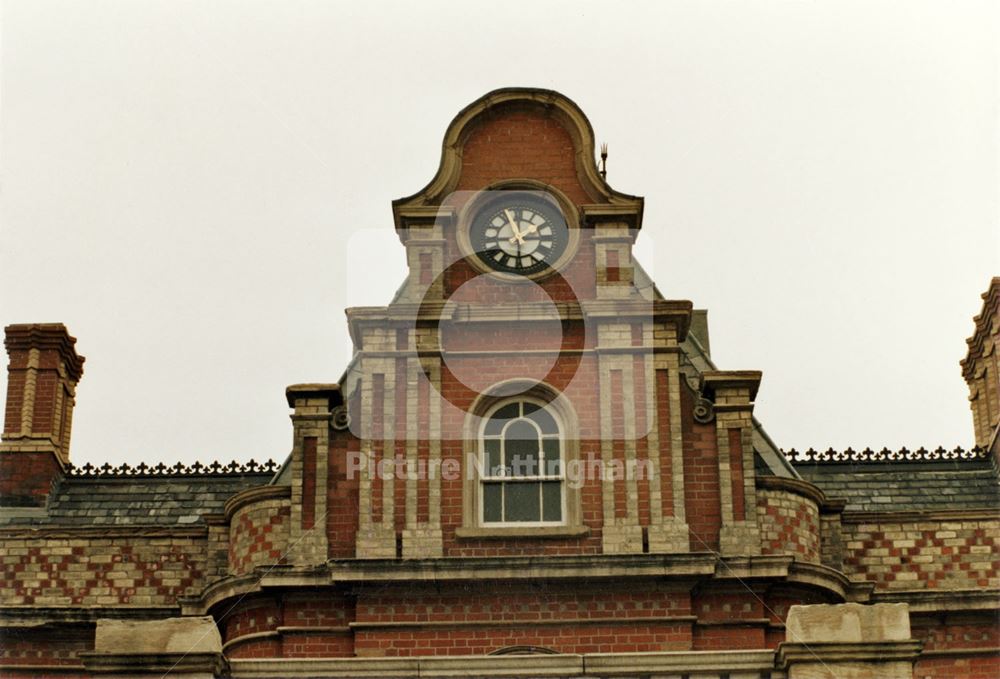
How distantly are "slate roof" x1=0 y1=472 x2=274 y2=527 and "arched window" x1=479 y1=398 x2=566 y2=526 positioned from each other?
230 inches

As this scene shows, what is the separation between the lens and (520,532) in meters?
28.1

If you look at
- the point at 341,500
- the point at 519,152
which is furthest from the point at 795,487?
the point at 519,152

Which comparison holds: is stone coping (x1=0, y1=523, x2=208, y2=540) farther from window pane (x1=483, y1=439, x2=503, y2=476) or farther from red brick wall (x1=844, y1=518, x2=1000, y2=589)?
red brick wall (x1=844, y1=518, x2=1000, y2=589)

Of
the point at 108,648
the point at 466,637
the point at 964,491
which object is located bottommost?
the point at 108,648

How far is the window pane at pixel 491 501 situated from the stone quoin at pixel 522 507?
0.10 ft

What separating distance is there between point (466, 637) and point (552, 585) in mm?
1418

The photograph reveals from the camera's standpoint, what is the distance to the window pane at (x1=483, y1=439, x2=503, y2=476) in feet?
94.3

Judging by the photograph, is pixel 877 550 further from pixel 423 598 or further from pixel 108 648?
pixel 108 648

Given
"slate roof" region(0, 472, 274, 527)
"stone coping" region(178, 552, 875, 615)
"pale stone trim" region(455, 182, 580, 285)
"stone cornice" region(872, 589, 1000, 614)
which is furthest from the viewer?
"slate roof" region(0, 472, 274, 527)

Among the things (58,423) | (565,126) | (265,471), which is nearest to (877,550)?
(565,126)

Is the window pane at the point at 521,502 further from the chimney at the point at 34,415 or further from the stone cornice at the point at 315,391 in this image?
the chimney at the point at 34,415

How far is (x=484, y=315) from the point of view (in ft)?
96.7

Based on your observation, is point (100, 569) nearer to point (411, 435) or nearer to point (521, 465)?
point (411, 435)

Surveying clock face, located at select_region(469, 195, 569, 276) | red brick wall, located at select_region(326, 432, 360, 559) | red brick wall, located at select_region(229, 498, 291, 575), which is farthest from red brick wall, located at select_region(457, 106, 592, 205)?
red brick wall, located at select_region(229, 498, 291, 575)
